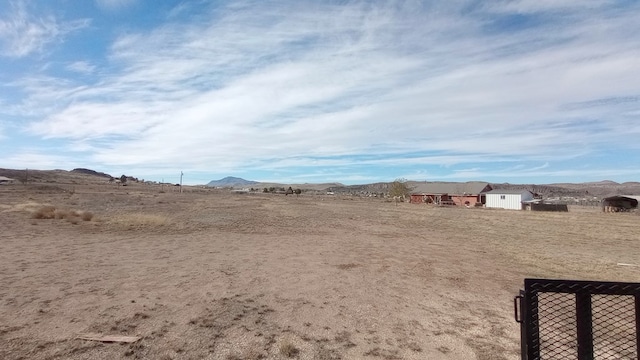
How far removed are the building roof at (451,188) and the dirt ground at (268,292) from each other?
64.1 m

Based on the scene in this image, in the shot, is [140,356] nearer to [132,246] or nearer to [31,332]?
[31,332]

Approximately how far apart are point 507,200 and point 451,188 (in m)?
18.4

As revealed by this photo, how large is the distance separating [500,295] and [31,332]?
9391 mm

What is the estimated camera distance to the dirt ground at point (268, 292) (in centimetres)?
625

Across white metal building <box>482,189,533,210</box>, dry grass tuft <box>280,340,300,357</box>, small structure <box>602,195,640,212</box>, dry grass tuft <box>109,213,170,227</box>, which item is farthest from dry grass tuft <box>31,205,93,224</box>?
small structure <box>602,195,640,212</box>

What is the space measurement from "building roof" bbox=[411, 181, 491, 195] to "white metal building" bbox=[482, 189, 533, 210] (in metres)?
8.24

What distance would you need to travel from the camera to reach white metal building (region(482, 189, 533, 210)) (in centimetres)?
6738

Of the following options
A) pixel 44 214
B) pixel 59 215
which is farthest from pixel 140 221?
pixel 44 214

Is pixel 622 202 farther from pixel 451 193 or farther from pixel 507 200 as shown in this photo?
pixel 451 193

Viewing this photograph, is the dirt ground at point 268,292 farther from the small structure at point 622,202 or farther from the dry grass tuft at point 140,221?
the small structure at point 622,202

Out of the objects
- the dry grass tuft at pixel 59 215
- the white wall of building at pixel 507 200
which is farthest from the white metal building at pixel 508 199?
the dry grass tuft at pixel 59 215

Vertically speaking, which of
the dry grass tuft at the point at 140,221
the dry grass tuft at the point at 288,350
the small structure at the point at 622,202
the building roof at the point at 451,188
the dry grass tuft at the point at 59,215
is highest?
the building roof at the point at 451,188

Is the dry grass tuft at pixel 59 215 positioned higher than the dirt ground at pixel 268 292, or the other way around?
the dry grass tuft at pixel 59 215

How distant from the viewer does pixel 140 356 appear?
5.64 m
